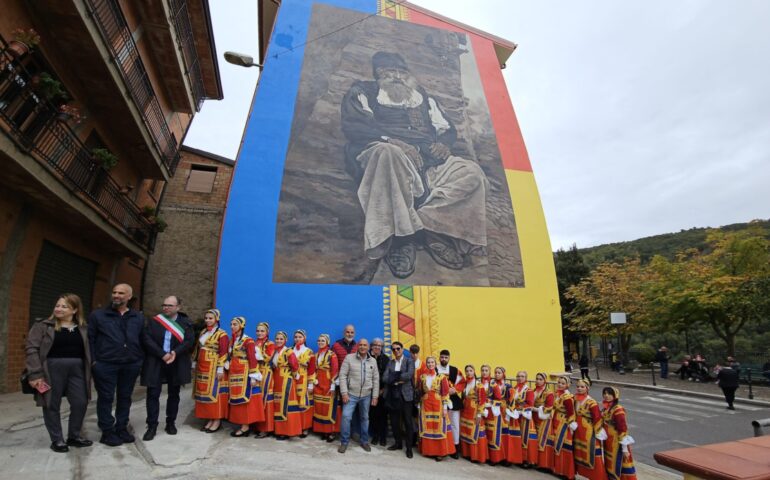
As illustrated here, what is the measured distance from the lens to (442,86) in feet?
43.0

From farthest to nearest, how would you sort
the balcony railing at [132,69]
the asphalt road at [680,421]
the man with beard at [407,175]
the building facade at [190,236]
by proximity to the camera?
the building facade at [190,236], the man with beard at [407,175], the asphalt road at [680,421], the balcony railing at [132,69]

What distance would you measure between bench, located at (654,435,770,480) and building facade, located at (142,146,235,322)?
15.5 metres

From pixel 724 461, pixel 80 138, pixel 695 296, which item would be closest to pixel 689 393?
pixel 695 296

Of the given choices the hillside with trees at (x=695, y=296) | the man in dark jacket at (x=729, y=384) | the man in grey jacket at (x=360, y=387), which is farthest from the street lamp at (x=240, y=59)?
the hillside with trees at (x=695, y=296)

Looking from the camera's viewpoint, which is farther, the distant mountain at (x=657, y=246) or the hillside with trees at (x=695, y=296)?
the distant mountain at (x=657, y=246)

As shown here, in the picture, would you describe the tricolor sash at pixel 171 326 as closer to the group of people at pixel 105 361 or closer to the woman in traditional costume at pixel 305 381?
the group of people at pixel 105 361

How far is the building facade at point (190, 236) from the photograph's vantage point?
16.1 meters

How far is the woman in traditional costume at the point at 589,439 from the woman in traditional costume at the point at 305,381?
4.36 metres

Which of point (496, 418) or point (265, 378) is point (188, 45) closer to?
point (265, 378)

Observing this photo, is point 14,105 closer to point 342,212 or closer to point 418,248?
point 342,212

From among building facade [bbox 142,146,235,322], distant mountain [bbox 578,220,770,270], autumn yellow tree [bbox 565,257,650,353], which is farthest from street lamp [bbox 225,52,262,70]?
distant mountain [bbox 578,220,770,270]

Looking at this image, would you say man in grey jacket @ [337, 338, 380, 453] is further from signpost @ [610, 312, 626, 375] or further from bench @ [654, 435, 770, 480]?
signpost @ [610, 312, 626, 375]

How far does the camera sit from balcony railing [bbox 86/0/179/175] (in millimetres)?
9070

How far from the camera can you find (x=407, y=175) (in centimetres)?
1118
